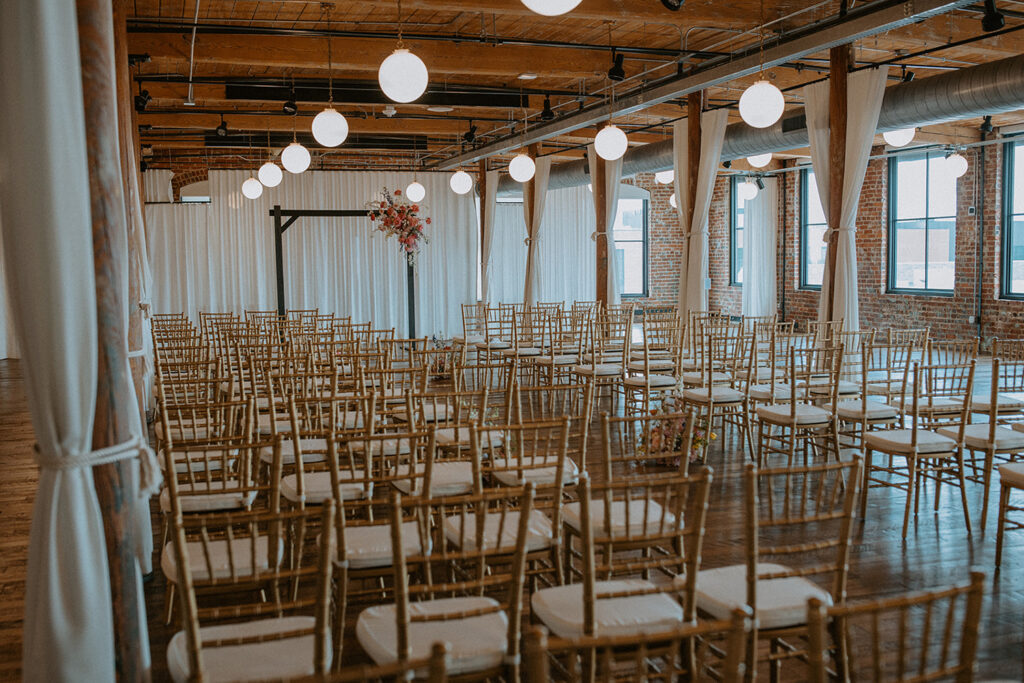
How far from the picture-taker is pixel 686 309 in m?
10.9

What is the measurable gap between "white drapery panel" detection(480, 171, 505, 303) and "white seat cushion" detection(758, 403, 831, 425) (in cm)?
1061

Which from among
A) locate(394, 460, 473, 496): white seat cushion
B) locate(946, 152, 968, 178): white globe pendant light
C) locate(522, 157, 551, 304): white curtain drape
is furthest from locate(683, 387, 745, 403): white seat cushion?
locate(946, 152, 968, 178): white globe pendant light

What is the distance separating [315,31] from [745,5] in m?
4.02

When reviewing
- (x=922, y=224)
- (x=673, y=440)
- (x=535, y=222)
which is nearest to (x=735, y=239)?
(x=922, y=224)

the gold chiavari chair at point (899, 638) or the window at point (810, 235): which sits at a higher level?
the window at point (810, 235)

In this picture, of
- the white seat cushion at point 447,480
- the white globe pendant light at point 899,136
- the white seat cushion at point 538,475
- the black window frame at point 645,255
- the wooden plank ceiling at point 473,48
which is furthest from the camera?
the black window frame at point 645,255

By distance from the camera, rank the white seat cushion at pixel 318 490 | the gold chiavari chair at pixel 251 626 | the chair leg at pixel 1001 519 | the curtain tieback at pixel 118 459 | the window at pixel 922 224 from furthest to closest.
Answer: the window at pixel 922 224
the chair leg at pixel 1001 519
the white seat cushion at pixel 318 490
the curtain tieback at pixel 118 459
the gold chiavari chair at pixel 251 626

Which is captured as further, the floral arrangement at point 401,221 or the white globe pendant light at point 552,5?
the floral arrangement at point 401,221

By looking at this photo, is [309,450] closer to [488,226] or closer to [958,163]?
[958,163]

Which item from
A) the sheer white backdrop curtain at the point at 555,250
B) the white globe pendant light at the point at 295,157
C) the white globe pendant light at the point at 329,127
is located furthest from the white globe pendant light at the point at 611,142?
the sheer white backdrop curtain at the point at 555,250

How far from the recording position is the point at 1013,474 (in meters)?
4.37

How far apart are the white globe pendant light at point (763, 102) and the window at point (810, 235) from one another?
11.9 meters

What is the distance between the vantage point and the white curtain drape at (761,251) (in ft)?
60.5

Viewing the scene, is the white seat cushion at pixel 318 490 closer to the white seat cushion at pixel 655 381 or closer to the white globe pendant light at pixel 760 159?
the white seat cushion at pixel 655 381
